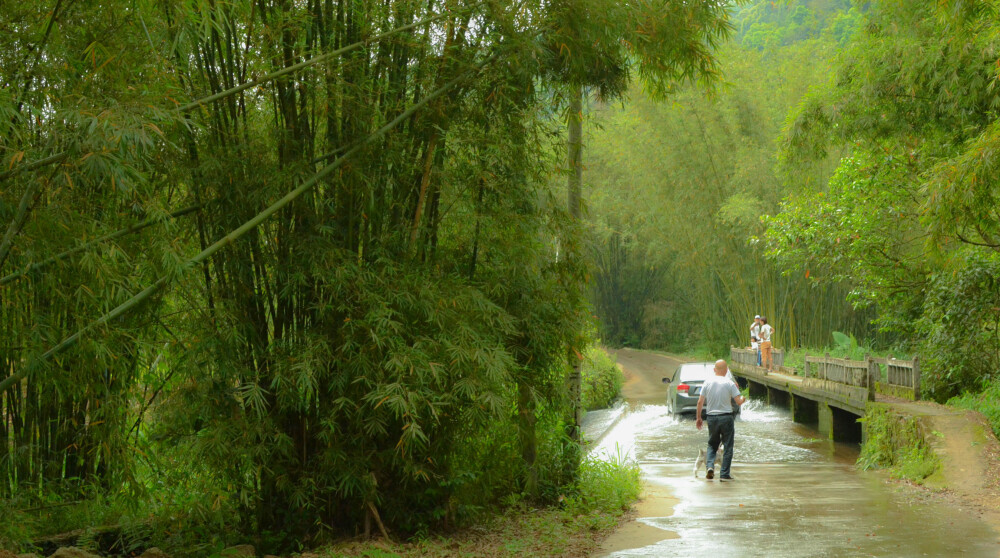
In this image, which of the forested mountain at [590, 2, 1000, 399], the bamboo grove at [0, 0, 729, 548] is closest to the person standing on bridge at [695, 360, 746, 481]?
the forested mountain at [590, 2, 1000, 399]

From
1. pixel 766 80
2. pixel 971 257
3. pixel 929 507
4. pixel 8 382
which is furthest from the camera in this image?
pixel 766 80

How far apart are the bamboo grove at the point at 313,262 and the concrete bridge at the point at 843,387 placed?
25.7ft

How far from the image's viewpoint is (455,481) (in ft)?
19.4

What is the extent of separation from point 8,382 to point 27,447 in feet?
6.12

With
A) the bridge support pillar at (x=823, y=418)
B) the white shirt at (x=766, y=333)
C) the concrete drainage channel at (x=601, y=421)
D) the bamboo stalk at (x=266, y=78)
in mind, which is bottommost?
the concrete drainage channel at (x=601, y=421)

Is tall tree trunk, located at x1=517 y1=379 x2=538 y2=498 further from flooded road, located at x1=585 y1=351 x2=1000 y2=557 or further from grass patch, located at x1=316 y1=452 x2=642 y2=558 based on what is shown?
flooded road, located at x1=585 y1=351 x2=1000 y2=557

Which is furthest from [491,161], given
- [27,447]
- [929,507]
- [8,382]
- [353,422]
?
[929,507]

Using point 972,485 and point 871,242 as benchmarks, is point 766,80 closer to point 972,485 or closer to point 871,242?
point 871,242

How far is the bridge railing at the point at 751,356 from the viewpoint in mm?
21547

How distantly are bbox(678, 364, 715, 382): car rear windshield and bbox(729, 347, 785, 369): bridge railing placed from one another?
4273mm

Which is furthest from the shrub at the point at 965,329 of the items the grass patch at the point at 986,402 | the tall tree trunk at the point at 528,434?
the tall tree trunk at the point at 528,434

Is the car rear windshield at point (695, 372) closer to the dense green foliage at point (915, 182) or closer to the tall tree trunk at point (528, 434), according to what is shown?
the dense green foliage at point (915, 182)

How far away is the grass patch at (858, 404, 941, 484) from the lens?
8867 millimetres

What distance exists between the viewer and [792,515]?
22.6 ft
